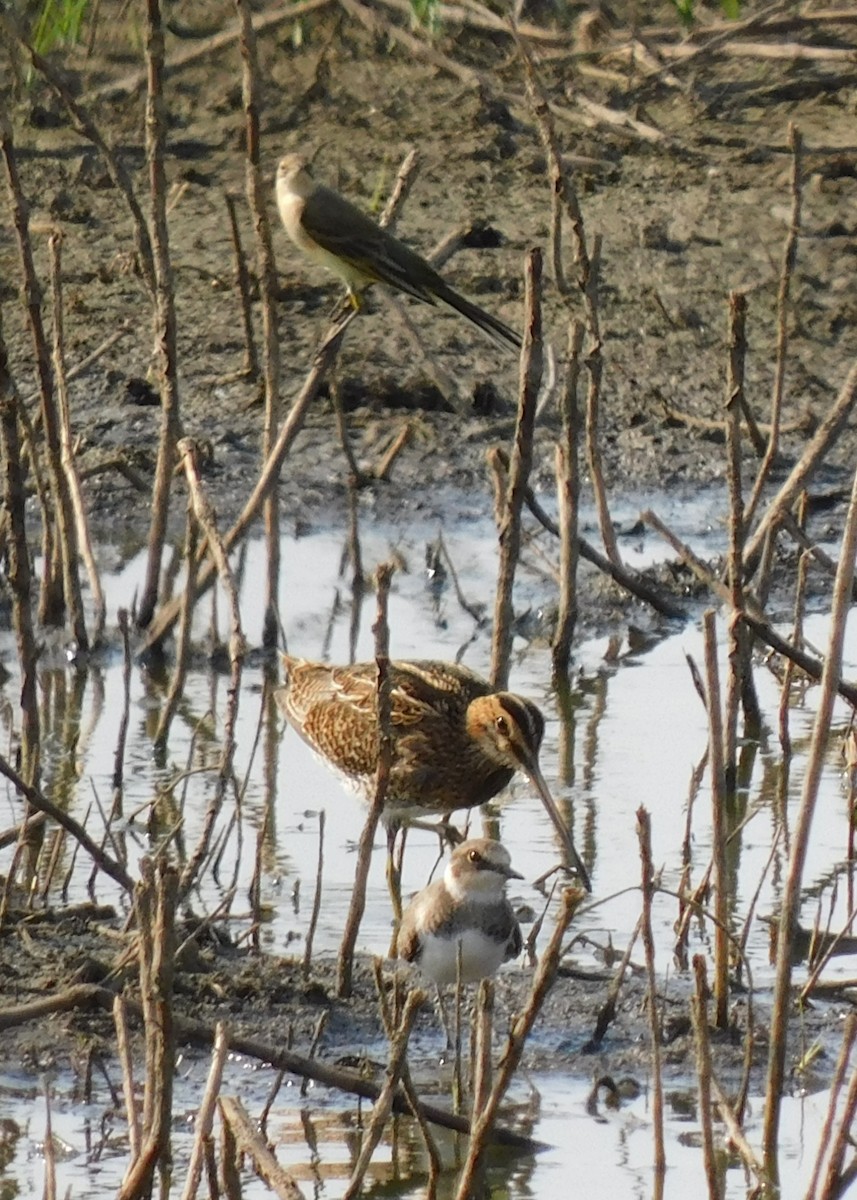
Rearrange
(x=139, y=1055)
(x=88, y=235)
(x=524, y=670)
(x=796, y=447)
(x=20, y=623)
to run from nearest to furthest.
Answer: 1. (x=139, y=1055)
2. (x=20, y=623)
3. (x=524, y=670)
4. (x=796, y=447)
5. (x=88, y=235)

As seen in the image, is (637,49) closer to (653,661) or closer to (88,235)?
(88,235)

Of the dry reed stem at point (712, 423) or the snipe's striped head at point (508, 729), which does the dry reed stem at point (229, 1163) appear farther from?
the dry reed stem at point (712, 423)

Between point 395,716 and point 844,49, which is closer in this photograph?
point 395,716

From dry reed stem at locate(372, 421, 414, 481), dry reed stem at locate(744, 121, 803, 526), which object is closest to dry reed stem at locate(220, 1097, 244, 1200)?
dry reed stem at locate(744, 121, 803, 526)

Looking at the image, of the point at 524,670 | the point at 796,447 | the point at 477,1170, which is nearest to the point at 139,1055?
the point at 477,1170

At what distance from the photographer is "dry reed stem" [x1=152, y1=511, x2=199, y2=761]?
7.45 m

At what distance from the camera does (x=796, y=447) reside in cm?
1111

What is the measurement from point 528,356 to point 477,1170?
3267 millimetres

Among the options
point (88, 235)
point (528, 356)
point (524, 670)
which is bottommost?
point (524, 670)

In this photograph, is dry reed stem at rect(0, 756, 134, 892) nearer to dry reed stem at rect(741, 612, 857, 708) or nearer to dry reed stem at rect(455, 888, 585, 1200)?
dry reed stem at rect(741, 612, 857, 708)

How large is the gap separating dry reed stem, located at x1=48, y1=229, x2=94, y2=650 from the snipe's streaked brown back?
1229 mm

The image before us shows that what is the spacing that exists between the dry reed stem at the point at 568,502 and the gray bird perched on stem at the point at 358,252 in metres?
1.19

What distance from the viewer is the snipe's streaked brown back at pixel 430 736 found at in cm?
696

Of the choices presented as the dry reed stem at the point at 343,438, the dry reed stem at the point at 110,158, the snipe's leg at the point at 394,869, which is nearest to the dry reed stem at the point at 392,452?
the dry reed stem at the point at 343,438
